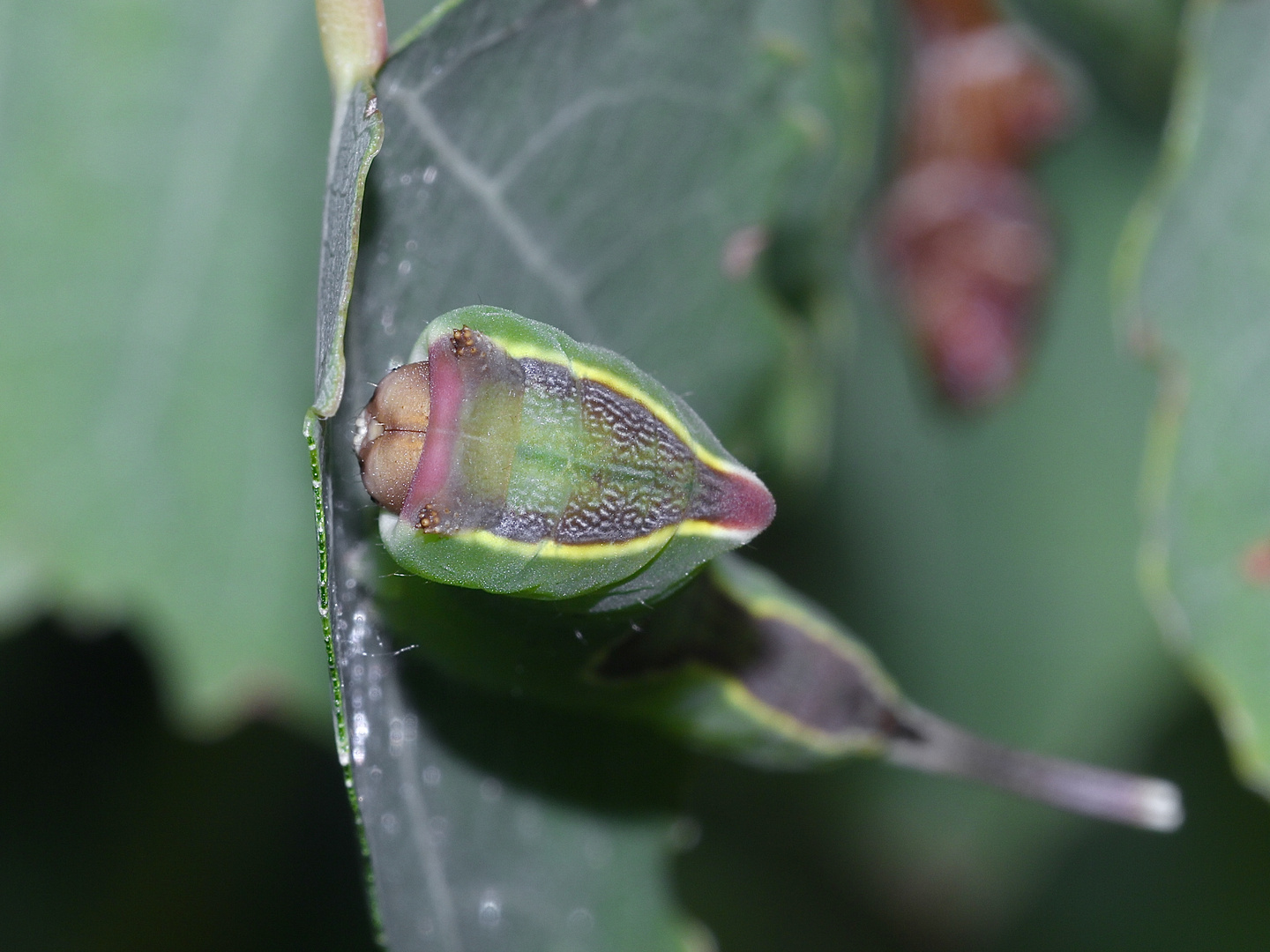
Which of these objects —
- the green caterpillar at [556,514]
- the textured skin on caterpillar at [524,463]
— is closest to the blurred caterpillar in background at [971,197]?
the green caterpillar at [556,514]

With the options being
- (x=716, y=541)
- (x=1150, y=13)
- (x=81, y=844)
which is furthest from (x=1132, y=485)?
(x=81, y=844)

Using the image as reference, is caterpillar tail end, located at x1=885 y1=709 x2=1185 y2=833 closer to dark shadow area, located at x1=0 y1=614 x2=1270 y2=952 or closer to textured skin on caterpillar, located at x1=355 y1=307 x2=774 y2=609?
textured skin on caterpillar, located at x1=355 y1=307 x2=774 y2=609

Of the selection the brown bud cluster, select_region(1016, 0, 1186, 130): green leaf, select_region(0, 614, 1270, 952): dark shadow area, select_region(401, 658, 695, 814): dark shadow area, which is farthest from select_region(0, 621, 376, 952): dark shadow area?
select_region(1016, 0, 1186, 130): green leaf

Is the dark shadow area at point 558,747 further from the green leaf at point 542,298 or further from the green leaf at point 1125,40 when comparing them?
the green leaf at point 1125,40

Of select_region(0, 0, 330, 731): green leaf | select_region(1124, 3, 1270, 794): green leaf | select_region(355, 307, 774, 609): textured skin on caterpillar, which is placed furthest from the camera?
select_region(0, 0, 330, 731): green leaf

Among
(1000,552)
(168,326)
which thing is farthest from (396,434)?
(1000,552)

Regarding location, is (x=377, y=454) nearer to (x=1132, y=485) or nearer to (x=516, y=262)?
(x=516, y=262)
